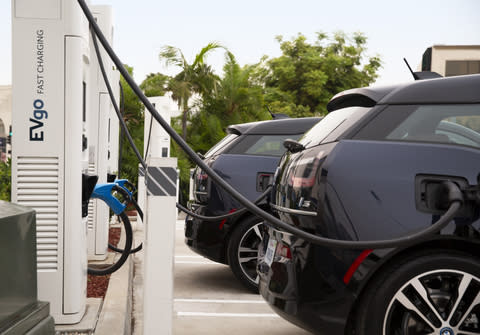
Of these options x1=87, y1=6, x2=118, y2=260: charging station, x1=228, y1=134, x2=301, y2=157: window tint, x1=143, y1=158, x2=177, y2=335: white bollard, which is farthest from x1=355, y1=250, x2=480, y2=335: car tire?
Answer: x1=87, y1=6, x2=118, y2=260: charging station

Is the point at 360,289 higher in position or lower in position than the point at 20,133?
lower

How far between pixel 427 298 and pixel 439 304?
79 millimetres

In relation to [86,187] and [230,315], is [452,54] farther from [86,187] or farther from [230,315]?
[86,187]

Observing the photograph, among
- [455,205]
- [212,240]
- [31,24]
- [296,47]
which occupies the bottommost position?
[212,240]

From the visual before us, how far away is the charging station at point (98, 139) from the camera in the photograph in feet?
21.7

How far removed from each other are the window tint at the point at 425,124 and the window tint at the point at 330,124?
157mm

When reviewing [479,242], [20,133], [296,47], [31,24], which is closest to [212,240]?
[20,133]

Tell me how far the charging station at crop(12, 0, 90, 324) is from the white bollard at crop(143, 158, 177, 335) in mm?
1207

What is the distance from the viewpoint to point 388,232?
3.04 metres

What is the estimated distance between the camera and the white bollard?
2949 millimetres

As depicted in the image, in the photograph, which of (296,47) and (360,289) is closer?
(360,289)

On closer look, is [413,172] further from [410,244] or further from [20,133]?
[20,133]

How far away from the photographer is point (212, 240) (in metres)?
5.68

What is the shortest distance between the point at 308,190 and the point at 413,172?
572 mm
